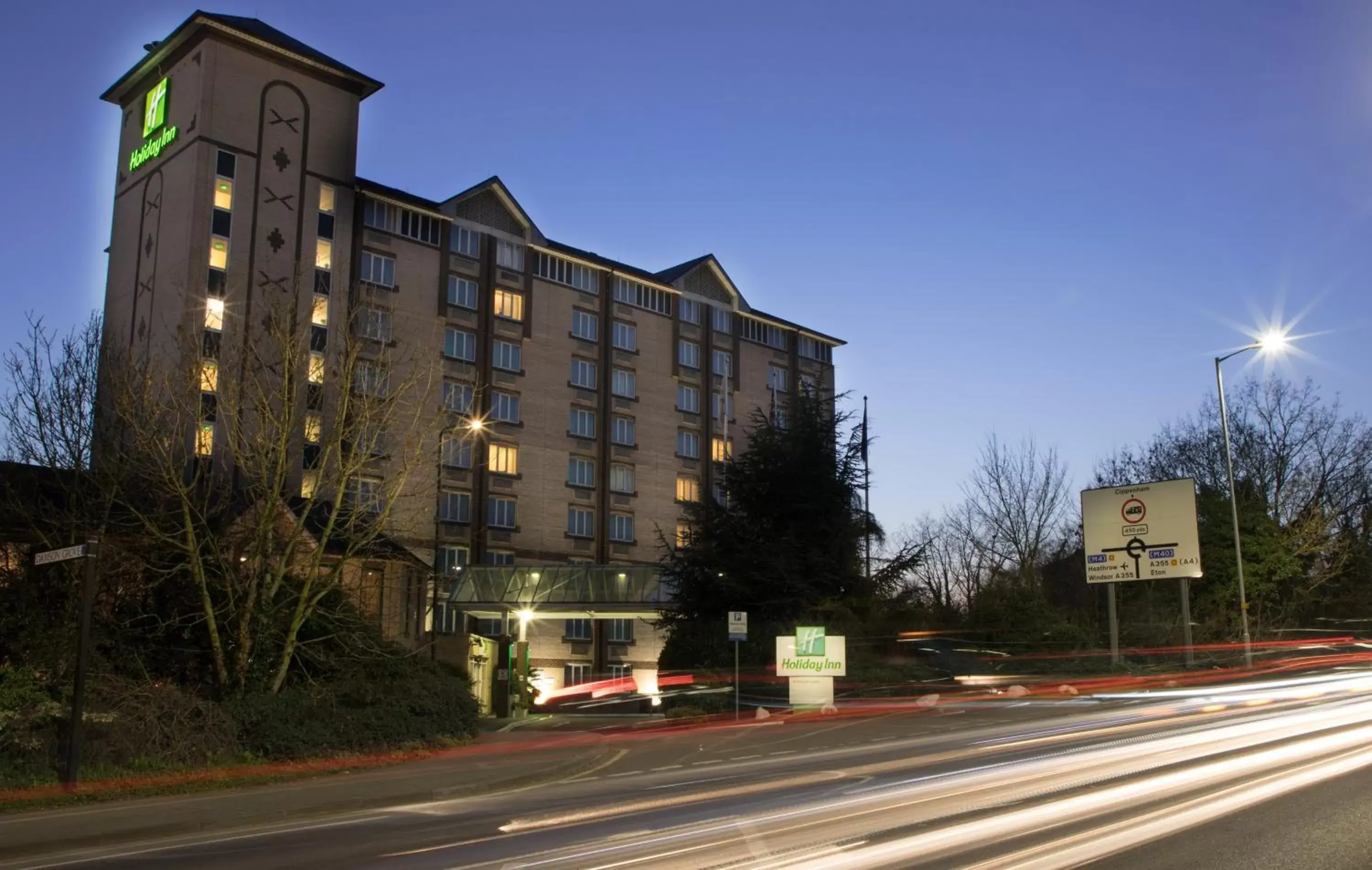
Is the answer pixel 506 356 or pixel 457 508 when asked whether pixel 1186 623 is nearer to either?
pixel 457 508

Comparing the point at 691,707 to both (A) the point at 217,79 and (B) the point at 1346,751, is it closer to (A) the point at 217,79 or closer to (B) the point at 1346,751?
(B) the point at 1346,751

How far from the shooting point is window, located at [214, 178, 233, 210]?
51469mm

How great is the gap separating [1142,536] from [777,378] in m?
38.2

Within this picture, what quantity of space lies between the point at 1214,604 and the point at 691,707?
2582cm

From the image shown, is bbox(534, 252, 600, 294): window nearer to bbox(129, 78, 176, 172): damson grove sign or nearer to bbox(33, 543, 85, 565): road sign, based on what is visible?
bbox(129, 78, 176, 172): damson grove sign

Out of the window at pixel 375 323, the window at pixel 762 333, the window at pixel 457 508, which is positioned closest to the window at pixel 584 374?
the window at pixel 457 508

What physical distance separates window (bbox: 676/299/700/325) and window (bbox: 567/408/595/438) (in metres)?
9.23

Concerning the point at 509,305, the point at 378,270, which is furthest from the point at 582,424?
the point at 378,270

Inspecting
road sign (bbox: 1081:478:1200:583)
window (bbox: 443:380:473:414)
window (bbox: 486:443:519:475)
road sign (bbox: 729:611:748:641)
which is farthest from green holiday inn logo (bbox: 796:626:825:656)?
window (bbox: 486:443:519:475)

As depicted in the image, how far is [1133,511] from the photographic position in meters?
40.1

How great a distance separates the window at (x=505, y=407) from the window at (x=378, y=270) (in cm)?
784

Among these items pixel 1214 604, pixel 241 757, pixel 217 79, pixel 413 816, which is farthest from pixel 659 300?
pixel 413 816

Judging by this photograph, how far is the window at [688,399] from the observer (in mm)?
70125

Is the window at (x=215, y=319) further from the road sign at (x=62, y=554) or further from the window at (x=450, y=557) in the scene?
the road sign at (x=62, y=554)
